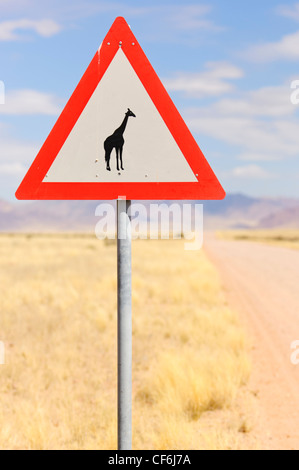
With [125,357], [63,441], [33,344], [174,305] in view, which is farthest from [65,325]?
[125,357]

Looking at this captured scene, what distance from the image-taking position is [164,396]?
516 cm

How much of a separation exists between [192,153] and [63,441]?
2987 mm

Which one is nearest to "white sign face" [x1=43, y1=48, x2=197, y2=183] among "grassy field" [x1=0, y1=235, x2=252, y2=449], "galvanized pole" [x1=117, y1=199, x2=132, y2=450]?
"galvanized pole" [x1=117, y1=199, x2=132, y2=450]

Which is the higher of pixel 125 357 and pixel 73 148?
pixel 73 148

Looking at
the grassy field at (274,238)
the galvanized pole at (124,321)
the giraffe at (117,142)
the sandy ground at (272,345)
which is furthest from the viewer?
the grassy field at (274,238)

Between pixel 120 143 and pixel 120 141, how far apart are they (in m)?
0.01

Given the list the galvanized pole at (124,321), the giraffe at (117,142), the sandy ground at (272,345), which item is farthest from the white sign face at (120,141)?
the sandy ground at (272,345)

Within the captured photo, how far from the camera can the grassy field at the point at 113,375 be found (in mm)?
4324

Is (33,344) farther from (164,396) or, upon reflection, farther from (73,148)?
(73,148)

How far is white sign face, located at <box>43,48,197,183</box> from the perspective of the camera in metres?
2.51

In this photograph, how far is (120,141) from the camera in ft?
8.18

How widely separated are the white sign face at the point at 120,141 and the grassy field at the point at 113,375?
2.56 metres

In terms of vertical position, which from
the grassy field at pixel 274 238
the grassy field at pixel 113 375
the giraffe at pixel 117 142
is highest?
the grassy field at pixel 274 238

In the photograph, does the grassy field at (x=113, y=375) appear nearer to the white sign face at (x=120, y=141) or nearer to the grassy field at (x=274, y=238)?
the white sign face at (x=120, y=141)
